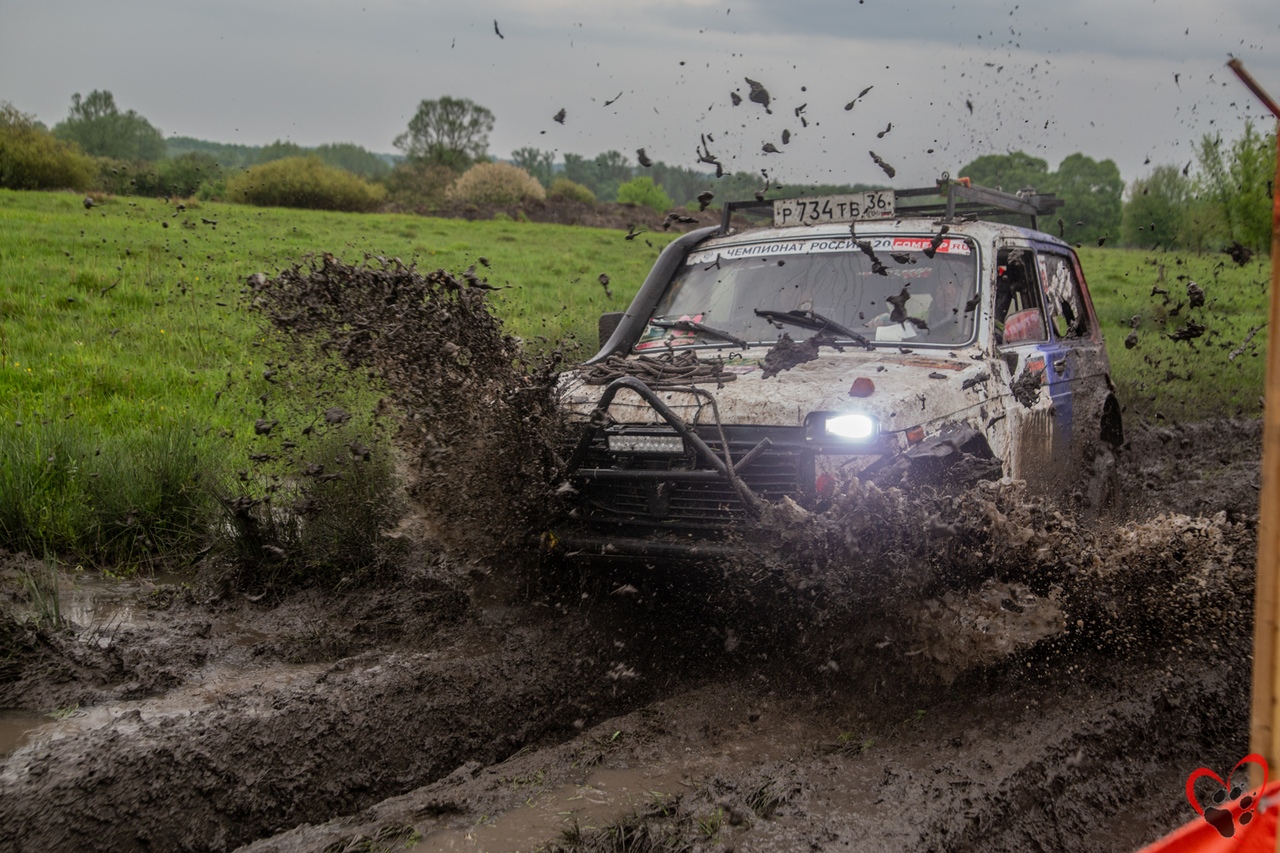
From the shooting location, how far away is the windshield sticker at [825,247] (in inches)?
217

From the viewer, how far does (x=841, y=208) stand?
5977mm

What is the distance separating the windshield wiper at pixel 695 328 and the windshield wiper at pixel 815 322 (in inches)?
9.1

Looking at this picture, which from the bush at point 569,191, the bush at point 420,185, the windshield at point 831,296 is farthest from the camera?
the bush at point 569,191

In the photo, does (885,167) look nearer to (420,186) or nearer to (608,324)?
(608,324)

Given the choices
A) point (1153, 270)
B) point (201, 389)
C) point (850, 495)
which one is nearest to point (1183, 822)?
point (850, 495)

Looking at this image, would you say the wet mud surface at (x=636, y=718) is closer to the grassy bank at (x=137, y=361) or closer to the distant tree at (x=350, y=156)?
the grassy bank at (x=137, y=361)

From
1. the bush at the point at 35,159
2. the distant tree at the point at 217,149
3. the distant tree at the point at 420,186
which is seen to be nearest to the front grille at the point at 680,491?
the distant tree at the point at 217,149

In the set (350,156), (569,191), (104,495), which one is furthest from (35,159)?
(350,156)

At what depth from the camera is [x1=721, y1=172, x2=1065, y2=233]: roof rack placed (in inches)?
Answer: 226

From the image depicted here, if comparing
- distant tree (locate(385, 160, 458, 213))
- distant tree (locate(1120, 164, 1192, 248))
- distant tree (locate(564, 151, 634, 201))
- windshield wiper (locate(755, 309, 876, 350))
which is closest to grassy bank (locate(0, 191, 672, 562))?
windshield wiper (locate(755, 309, 876, 350))

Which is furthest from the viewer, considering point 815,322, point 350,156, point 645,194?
point 350,156

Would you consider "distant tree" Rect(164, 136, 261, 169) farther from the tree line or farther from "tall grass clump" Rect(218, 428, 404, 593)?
"tall grass clump" Rect(218, 428, 404, 593)

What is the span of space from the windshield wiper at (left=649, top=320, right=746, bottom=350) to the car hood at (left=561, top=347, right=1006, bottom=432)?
1.02 ft

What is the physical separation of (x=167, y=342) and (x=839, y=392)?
9420mm
